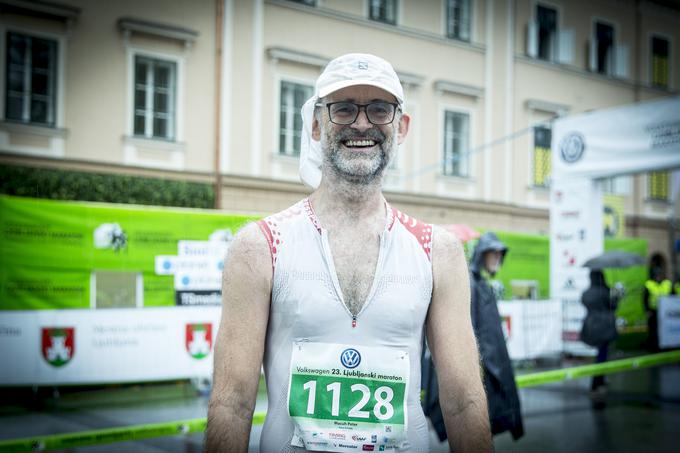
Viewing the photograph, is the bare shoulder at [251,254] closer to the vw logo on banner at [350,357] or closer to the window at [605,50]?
the vw logo on banner at [350,357]

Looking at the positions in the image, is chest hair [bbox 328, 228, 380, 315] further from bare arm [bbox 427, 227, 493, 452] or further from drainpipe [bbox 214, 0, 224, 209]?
drainpipe [bbox 214, 0, 224, 209]

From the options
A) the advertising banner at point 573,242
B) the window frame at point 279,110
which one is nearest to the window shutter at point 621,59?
the window frame at point 279,110

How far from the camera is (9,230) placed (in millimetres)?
9695

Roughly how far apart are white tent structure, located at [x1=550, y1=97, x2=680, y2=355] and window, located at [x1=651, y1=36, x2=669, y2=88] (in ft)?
50.6

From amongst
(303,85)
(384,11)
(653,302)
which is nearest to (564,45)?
(384,11)

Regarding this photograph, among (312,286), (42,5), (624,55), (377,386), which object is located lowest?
(377,386)

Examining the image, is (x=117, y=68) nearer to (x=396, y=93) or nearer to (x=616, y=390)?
(x=616, y=390)

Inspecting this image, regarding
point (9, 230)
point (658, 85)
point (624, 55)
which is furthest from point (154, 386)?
point (658, 85)

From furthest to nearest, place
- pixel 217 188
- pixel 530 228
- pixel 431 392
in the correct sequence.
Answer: pixel 530 228 < pixel 217 188 < pixel 431 392

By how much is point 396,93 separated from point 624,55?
25786 mm

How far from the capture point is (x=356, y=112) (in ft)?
7.38

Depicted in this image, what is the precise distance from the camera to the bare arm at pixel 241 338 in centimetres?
206

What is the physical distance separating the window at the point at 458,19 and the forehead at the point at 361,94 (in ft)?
67.1

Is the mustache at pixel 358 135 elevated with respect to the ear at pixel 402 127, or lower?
lower
